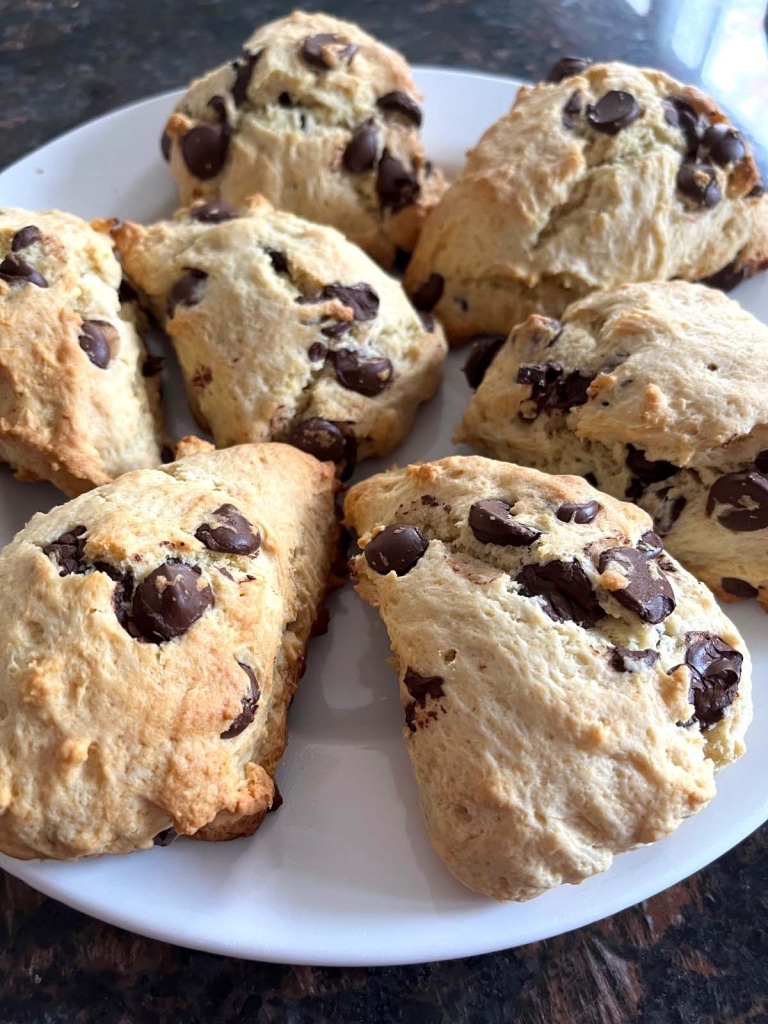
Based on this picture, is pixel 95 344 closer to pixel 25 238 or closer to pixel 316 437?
pixel 25 238

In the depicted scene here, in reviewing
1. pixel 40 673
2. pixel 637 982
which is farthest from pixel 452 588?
pixel 637 982

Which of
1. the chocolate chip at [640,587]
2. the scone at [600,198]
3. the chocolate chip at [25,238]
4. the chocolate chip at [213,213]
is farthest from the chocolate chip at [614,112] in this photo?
the chocolate chip at [25,238]

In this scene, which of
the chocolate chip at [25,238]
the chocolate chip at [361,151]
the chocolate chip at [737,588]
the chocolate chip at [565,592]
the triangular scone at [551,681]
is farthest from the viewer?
the chocolate chip at [361,151]

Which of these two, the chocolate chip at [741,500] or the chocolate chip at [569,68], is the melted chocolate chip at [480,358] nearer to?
the chocolate chip at [741,500]

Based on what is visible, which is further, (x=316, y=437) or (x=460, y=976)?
(x=316, y=437)

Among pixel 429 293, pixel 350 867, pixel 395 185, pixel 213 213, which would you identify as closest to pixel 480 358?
pixel 429 293

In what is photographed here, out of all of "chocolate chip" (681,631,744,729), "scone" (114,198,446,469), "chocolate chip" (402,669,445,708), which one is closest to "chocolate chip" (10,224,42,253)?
"scone" (114,198,446,469)
